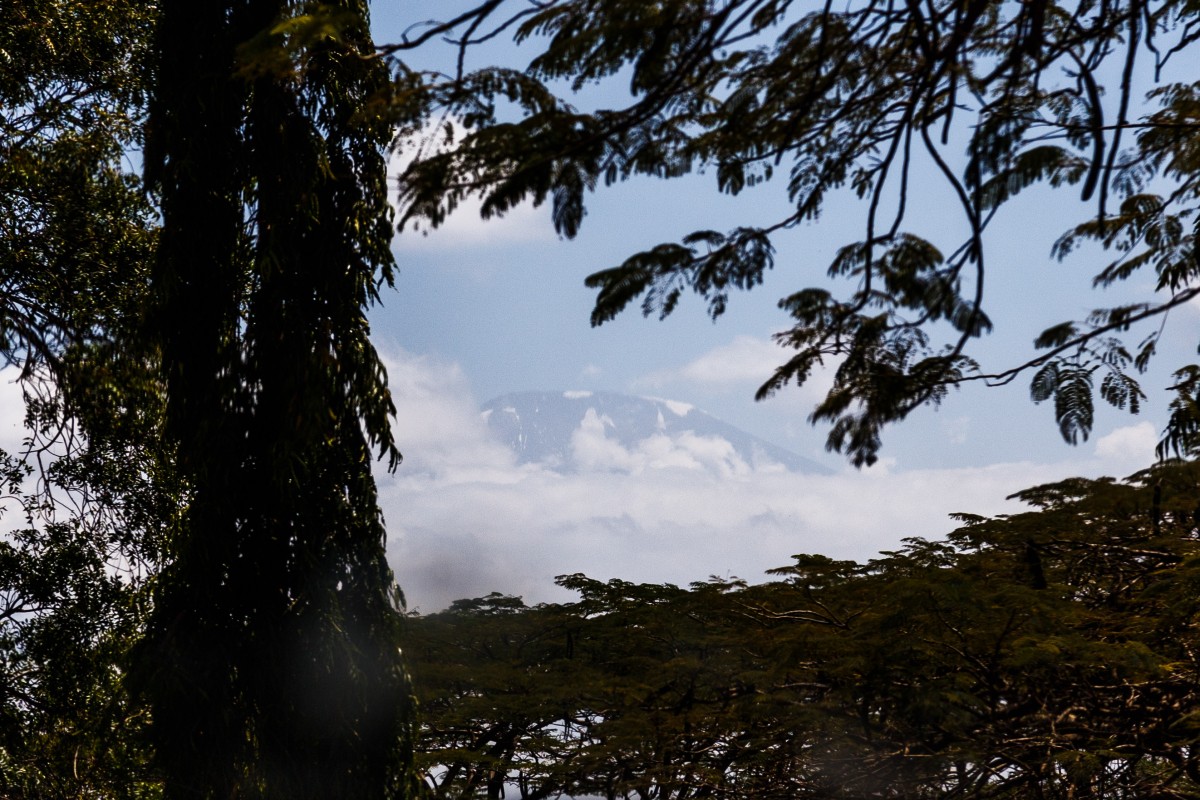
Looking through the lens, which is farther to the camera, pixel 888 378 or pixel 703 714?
pixel 703 714

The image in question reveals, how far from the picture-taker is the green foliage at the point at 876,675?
5.72 meters

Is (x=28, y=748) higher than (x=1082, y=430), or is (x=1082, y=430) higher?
(x=1082, y=430)

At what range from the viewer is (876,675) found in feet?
20.0

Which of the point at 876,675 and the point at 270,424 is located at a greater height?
the point at 270,424

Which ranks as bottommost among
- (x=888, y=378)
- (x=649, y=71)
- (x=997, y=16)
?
(x=888, y=378)

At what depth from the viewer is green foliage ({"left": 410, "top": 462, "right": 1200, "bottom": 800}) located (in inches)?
225

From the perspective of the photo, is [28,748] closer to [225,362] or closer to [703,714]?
[225,362]

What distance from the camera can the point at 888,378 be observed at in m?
3.40

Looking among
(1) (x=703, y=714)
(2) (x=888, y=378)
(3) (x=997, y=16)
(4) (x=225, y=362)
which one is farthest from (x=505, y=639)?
(3) (x=997, y=16)

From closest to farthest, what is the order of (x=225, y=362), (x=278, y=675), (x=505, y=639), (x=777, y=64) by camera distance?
(x=777, y=64) < (x=278, y=675) < (x=225, y=362) < (x=505, y=639)

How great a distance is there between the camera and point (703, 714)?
6.66 meters

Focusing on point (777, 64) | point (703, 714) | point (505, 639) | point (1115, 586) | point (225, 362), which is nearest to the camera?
point (777, 64)

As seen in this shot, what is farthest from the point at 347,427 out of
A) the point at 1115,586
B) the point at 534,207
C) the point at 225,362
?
the point at 1115,586

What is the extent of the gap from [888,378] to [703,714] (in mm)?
3857
